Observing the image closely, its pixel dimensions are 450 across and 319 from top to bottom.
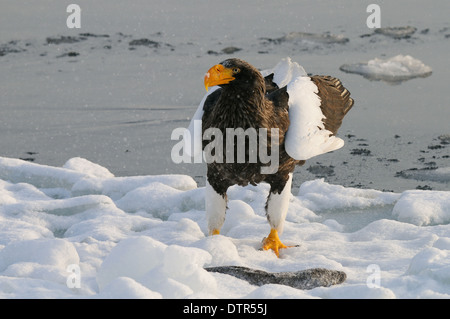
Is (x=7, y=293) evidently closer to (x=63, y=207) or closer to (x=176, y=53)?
(x=63, y=207)

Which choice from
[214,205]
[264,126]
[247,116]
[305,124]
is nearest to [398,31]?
[305,124]

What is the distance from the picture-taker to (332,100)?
6414 millimetres

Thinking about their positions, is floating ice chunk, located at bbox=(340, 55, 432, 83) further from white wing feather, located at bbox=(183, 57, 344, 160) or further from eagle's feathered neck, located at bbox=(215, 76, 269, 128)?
eagle's feathered neck, located at bbox=(215, 76, 269, 128)

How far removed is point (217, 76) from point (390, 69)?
6348 mm

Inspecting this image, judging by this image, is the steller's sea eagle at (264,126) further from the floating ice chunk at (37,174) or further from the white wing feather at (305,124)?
the floating ice chunk at (37,174)

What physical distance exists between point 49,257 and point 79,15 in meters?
9.09

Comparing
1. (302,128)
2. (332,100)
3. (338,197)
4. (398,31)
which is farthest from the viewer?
(398,31)

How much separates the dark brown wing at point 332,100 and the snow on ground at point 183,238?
0.86 m

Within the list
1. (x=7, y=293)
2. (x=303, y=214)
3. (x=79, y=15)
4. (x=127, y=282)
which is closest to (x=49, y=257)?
(x=7, y=293)

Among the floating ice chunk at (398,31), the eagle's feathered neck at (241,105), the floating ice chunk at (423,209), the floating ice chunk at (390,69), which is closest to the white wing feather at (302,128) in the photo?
the eagle's feathered neck at (241,105)

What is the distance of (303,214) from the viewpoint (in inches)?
269

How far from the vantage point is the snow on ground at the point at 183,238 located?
4.32 metres

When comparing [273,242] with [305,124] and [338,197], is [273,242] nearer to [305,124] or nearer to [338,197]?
[305,124]
